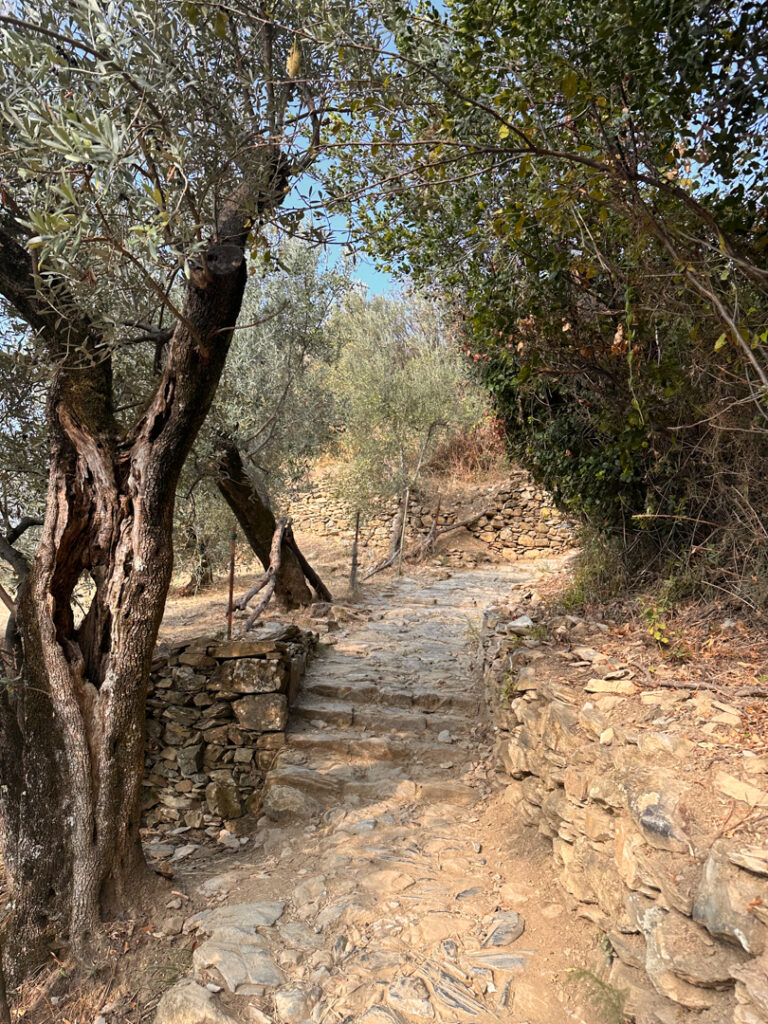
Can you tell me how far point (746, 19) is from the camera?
3.39 metres

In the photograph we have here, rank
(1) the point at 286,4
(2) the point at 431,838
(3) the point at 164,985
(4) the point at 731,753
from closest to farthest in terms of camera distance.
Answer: (4) the point at 731,753 → (3) the point at 164,985 → (1) the point at 286,4 → (2) the point at 431,838

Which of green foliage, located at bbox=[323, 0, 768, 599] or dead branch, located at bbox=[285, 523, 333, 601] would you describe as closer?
green foliage, located at bbox=[323, 0, 768, 599]

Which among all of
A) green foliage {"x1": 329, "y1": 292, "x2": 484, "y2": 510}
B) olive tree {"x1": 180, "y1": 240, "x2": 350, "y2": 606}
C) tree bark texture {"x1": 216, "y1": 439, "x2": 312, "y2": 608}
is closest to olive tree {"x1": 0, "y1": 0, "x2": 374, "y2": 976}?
olive tree {"x1": 180, "y1": 240, "x2": 350, "y2": 606}

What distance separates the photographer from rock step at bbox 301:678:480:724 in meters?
6.86

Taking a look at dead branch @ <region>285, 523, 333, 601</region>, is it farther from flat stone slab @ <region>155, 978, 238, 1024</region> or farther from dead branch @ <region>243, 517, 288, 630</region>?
flat stone slab @ <region>155, 978, 238, 1024</region>

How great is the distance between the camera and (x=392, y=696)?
6992 mm

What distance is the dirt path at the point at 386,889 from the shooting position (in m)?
3.61

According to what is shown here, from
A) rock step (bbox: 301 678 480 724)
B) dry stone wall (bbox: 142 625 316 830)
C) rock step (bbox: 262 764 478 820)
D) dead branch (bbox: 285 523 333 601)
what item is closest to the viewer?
rock step (bbox: 262 764 478 820)

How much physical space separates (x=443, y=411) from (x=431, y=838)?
13.0 meters

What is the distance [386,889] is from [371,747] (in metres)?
1.85

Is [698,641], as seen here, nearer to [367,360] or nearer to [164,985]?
[164,985]

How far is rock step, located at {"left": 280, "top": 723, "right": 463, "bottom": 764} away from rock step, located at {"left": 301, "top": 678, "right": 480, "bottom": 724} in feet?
1.70

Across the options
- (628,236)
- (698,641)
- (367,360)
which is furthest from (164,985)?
(367,360)

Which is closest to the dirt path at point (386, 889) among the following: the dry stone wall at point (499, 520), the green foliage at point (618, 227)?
the green foliage at point (618, 227)
